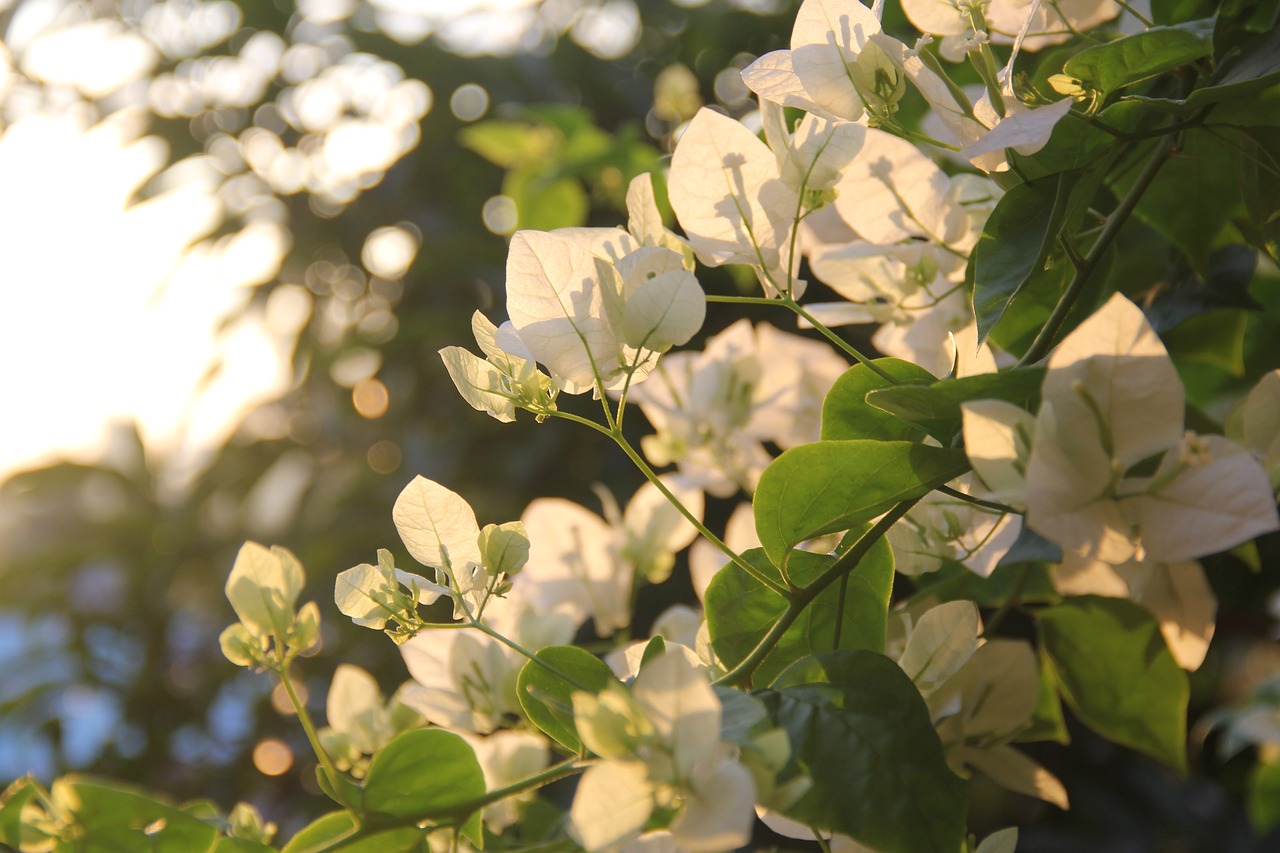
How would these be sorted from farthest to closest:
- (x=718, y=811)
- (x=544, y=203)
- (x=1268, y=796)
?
(x=544, y=203) < (x=1268, y=796) < (x=718, y=811)

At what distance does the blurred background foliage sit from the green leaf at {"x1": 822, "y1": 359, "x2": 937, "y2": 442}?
0.49m

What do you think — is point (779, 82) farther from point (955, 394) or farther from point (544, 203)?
point (544, 203)

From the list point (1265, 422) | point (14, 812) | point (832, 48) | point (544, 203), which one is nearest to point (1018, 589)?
point (1265, 422)

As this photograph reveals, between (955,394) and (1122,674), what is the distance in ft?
0.75

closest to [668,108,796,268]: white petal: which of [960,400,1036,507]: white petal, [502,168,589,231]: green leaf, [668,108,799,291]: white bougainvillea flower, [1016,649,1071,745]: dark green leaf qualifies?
[668,108,799,291]: white bougainvillea flower

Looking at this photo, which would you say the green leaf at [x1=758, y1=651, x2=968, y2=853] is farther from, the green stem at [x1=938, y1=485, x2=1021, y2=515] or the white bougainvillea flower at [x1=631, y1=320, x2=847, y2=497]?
the white bougainvillea flower at [x1=631, y1=320, x2=847, y2=497]

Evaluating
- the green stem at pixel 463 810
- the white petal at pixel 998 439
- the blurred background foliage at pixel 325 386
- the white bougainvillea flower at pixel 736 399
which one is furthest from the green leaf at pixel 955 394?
the blurred background foliage at pixel 325 386

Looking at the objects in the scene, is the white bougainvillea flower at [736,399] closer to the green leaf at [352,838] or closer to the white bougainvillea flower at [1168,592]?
the white bougainvillea flower at [1168,592]

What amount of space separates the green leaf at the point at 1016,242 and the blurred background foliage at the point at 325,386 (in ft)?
1.66

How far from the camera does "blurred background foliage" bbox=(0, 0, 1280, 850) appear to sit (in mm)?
859

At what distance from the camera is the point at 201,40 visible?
1016mm

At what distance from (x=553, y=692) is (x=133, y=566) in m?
0.95

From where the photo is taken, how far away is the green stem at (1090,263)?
281 mm

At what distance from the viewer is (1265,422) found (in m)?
0.30
